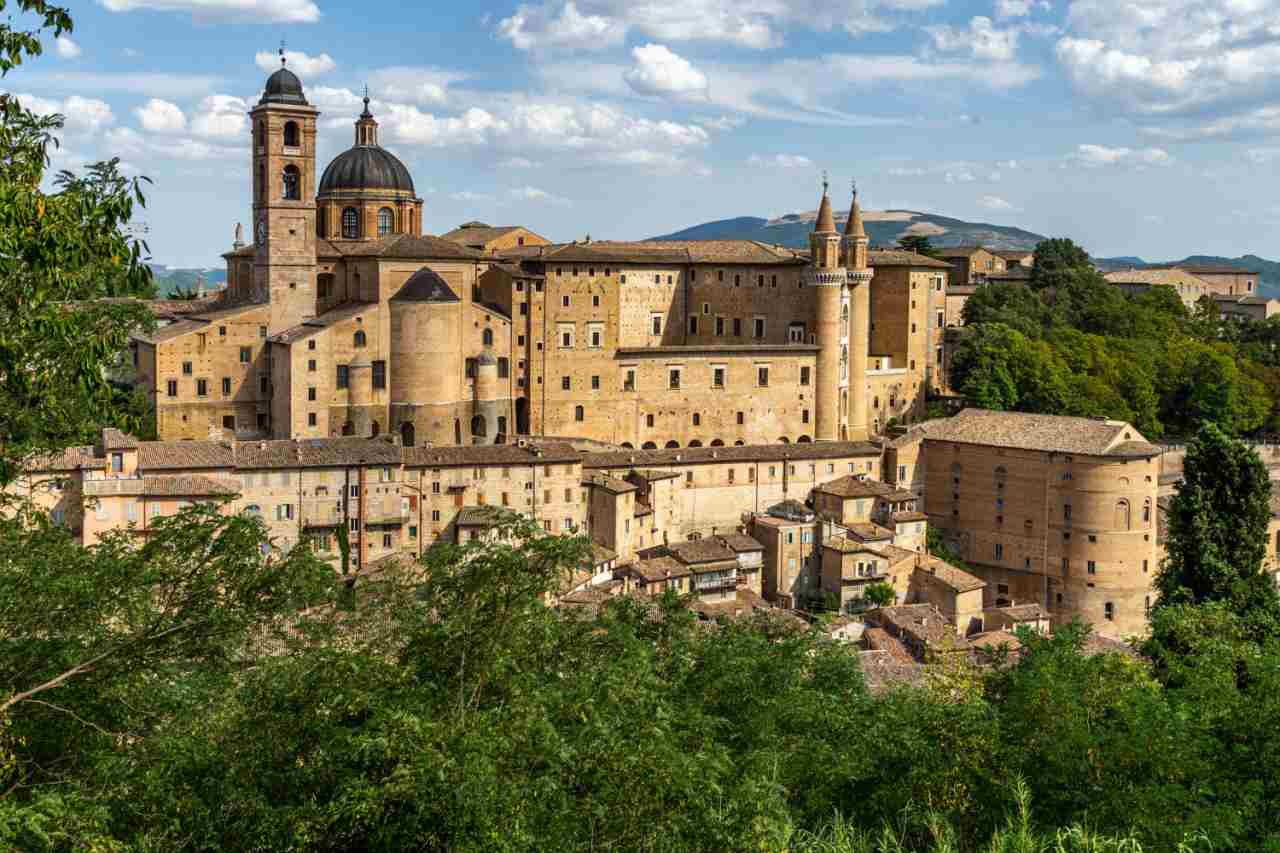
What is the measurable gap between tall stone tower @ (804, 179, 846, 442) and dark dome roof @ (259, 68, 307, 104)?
63.6 ft

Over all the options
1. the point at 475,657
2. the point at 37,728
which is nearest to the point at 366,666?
the point at 475,657

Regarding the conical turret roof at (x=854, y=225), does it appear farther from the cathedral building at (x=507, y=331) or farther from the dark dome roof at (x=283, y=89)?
the dark dome roof at (x=283, y=89)

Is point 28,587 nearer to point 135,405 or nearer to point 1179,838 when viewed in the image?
point 135,405

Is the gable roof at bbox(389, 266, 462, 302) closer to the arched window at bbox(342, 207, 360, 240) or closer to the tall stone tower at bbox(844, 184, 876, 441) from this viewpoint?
the arched window at bbox(342, 207, 360, 240)

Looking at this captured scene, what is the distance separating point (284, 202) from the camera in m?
47.2

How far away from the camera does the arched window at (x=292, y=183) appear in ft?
156

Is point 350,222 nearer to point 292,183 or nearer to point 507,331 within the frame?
point 292,183

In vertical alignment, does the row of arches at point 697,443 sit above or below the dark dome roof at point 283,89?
below

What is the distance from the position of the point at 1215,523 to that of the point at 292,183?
30.7 metres

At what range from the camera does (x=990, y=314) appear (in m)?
65.4

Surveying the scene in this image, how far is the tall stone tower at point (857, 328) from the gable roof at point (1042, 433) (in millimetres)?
5494

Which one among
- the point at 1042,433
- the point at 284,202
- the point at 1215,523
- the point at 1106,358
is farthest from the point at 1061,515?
the point at 284,202

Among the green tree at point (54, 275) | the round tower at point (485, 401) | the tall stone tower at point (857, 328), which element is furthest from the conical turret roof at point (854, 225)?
the green tree at point (54, 275)

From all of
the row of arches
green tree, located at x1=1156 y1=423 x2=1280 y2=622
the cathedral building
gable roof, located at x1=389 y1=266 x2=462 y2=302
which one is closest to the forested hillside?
the cathedral building
